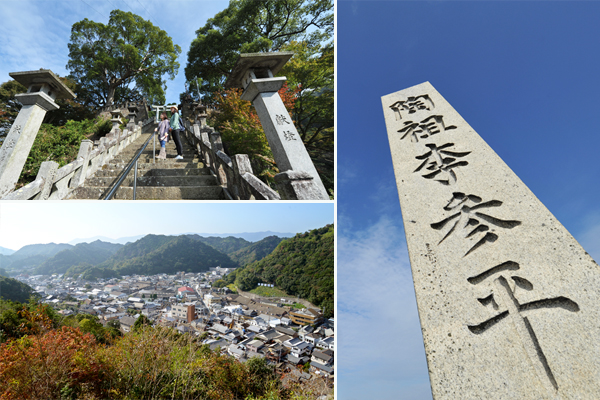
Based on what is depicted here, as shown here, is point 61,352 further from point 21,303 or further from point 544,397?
point 544,397

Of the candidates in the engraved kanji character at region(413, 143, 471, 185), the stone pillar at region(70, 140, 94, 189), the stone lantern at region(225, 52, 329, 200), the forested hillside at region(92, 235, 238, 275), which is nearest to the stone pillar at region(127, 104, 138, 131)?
the stone pillar at region(70, 140, 94, 189)

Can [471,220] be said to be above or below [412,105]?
below

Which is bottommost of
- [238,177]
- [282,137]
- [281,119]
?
[238,177]

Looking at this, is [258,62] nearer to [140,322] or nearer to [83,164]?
[83,164]

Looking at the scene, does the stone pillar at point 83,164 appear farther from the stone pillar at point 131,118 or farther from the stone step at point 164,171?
the stone pillar at point 131,118

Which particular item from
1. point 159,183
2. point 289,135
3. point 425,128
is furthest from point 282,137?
point 159,183

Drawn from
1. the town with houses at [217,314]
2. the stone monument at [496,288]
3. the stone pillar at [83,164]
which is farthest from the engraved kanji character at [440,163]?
the stone pillar at [83,164]
